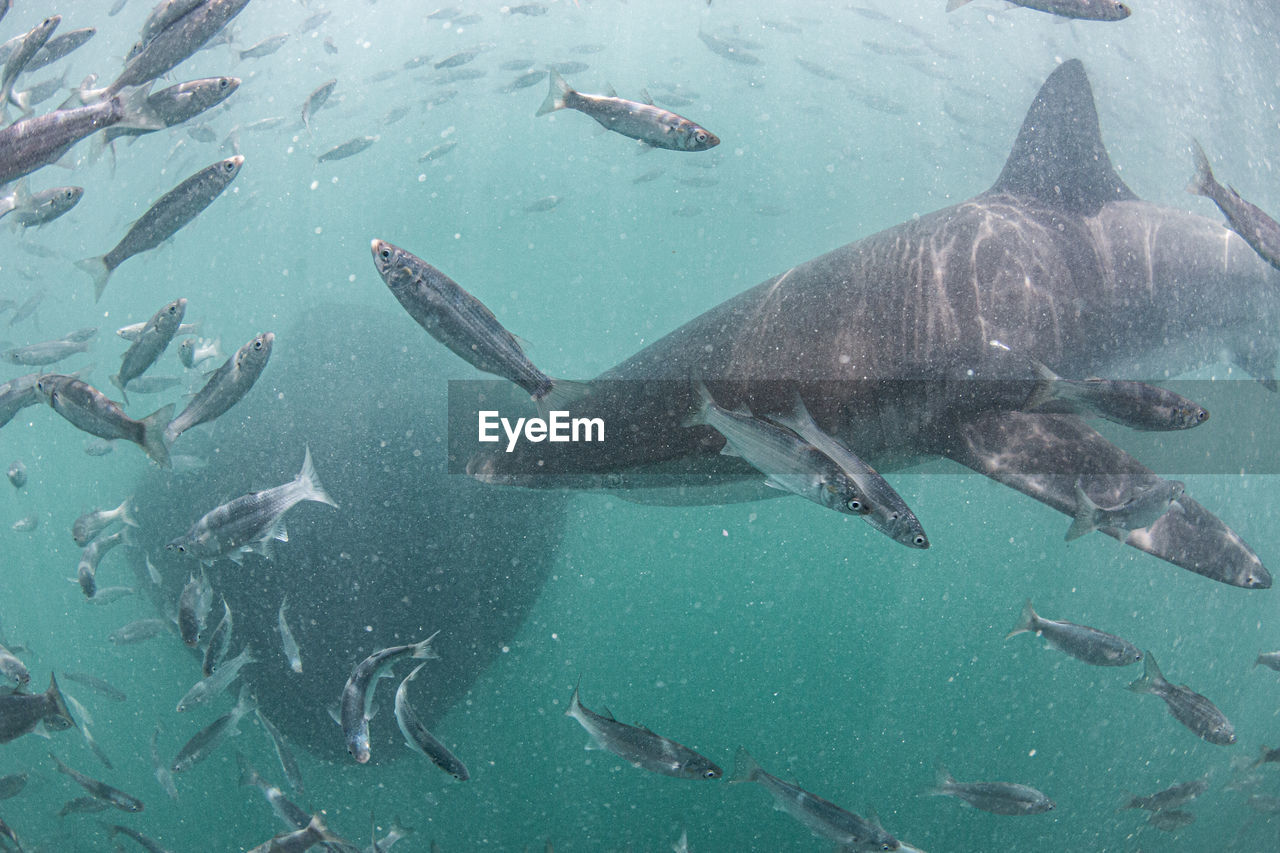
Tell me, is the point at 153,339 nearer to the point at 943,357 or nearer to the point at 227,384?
the point at 227,384

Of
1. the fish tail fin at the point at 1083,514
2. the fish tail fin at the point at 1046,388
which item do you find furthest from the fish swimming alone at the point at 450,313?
the fish tail fin at the point at 1083,514

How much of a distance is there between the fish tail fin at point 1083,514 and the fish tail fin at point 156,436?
4.75 metres

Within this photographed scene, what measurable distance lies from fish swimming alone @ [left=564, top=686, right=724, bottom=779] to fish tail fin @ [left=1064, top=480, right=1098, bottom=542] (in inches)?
89.8

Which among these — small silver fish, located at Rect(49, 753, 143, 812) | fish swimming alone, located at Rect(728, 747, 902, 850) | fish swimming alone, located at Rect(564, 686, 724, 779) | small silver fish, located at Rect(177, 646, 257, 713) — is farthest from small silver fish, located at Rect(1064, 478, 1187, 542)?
small silver fish, located at Rect(49, 753, 143, 812)

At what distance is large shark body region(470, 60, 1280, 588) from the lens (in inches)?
133

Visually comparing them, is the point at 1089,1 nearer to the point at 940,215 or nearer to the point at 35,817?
the point at 940,215

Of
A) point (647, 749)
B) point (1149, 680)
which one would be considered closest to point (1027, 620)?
point (1149, 680)

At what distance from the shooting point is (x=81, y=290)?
61.2 meters

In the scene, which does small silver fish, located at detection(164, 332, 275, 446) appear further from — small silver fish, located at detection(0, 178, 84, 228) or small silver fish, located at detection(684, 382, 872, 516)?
small silver fish, located at detection(684, 382, 872, 516)

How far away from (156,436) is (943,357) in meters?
4.58

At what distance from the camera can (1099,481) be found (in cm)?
325

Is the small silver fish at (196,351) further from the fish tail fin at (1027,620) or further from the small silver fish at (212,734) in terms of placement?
the fish tail fin at (1027,620)

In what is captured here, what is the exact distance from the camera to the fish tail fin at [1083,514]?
3006 millimetres

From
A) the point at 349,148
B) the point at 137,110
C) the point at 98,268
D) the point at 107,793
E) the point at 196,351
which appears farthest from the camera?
the point at 349,148
